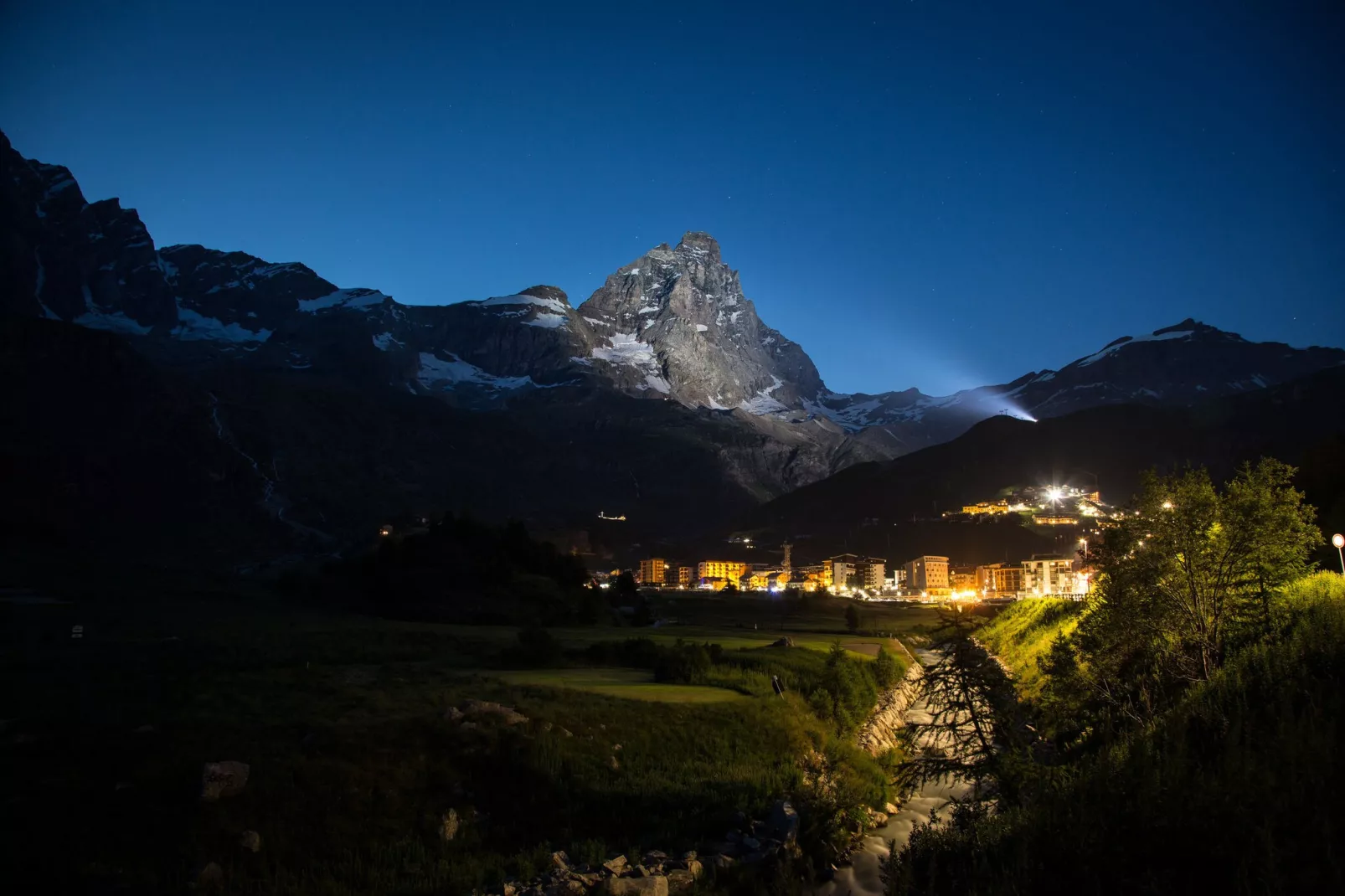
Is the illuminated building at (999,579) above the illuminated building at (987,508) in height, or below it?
below

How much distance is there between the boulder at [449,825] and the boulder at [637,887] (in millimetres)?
3466

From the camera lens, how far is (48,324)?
456ft

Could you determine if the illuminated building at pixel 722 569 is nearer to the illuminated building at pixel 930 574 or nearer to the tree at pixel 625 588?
the illuminated building at pixel 930 574

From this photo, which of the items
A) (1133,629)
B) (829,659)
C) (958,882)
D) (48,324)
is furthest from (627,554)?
(958,882)

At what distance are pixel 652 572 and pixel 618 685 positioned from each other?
15157cm

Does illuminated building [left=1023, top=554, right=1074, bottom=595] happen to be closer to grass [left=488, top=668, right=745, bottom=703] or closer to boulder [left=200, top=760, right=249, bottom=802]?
grass [left=488, top=668, right=745, bottom=703]

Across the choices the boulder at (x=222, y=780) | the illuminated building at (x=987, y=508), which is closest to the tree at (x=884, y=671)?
the boulder at (x=222, y=780)

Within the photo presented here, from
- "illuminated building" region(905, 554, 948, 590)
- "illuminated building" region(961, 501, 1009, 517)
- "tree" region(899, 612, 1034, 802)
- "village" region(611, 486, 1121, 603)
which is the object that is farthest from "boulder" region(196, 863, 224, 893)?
"illuminated building" region(961, 501, 1009, 517)

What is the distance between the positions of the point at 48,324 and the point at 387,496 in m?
71.7

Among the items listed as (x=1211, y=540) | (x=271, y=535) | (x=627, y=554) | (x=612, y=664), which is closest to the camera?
(x=1211, y=540)

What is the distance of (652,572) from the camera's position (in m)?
177

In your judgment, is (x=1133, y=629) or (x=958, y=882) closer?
(x=958, y=882)

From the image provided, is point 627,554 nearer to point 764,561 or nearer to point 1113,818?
point 764,561

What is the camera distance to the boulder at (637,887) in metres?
12.8
